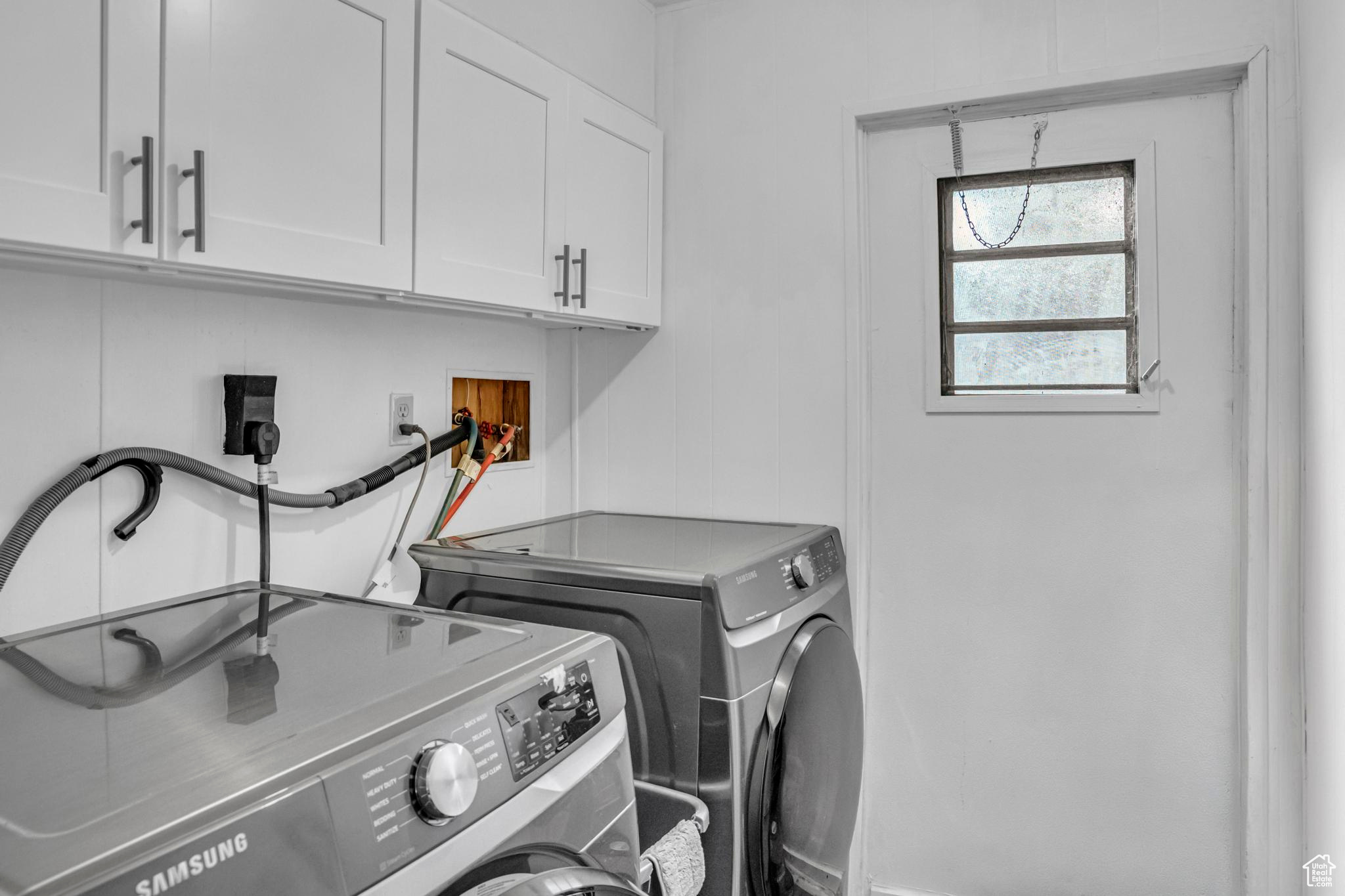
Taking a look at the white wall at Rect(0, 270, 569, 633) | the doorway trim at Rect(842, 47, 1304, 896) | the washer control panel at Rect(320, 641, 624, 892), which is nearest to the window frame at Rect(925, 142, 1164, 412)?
the doorway trim at Rect(842, 47, 1304, 896)

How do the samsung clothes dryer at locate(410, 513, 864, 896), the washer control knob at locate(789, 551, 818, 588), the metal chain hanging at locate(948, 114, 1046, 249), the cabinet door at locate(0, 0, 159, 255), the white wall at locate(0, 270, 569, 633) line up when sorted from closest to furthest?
the cabinet door at locate(0, 0, 159, 255), the white wall at locate(0, 270, 569, 633), the samsung clothes dryer at locate(410, 513, 864, 896), the washer control knob at locate(789, 551, 818, 588), the metal chain hanging at locate(948, 114, 1046, 249)

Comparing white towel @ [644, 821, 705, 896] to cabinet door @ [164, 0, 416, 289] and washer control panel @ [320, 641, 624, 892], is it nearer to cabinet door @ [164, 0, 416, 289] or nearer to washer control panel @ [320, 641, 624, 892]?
washer control panel @ [320, 641, 624, 892]

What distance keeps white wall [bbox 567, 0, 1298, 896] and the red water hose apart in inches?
13.6

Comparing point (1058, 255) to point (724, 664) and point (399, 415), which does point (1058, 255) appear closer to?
point (724, 664)

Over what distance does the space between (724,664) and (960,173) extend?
1.36m

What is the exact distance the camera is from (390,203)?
1.42 m

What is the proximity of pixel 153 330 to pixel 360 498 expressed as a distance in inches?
20.9

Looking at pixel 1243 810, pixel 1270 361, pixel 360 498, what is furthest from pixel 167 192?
pixel 1243 810

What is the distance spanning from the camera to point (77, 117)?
1011mm

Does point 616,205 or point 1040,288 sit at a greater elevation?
point 616,205

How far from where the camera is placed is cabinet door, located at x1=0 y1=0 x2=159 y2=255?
95 centimetres

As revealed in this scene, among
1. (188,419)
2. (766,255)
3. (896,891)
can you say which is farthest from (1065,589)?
(188,419)

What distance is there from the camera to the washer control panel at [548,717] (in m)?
0.91

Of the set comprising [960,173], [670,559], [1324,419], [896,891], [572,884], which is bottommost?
[896,891]
